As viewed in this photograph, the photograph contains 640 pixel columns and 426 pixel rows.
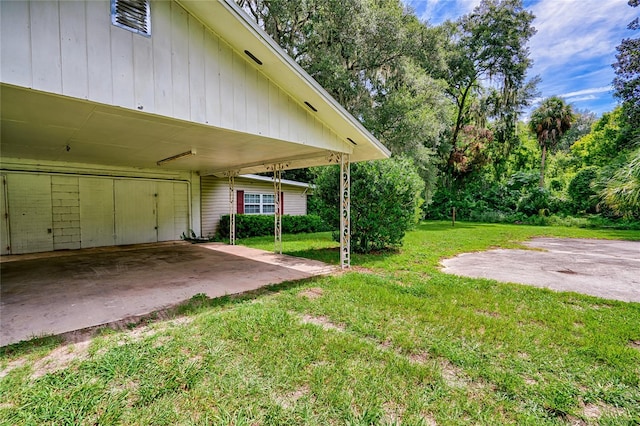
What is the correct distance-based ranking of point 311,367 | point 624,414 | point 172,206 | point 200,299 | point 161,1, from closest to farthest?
point 624,414, point 311,367, point 161,1, point 200,299, point 172,206

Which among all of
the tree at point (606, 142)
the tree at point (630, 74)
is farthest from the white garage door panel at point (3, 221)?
the tree at point (630, 74)

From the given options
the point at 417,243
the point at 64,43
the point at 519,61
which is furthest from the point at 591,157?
the point at 64,43

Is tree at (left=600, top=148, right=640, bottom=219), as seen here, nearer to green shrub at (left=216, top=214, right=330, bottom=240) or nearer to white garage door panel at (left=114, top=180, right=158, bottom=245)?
green shrub at (left=216, top=214, right=330, bottom=240)

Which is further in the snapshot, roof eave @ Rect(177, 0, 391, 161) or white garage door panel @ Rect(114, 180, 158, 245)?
white garage door panel @ Rect(114, 180, 158, 245)

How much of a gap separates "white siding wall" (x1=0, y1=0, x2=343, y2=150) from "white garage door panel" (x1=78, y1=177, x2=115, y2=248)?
8.12 m

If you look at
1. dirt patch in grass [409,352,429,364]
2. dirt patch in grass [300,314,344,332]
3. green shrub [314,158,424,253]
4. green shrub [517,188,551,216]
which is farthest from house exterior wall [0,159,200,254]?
green shrub [517,188,551,216]

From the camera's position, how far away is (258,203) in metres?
13.9

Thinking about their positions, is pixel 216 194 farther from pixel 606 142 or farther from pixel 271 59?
pixel 606 142

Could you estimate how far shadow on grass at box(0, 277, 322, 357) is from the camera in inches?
116

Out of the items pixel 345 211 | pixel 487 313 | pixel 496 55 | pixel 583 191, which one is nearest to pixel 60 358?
pixel 487 313

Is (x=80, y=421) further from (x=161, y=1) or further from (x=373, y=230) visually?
A: (x=373, y=230)

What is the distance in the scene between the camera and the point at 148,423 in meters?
1.97

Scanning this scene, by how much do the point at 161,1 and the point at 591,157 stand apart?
32522mm

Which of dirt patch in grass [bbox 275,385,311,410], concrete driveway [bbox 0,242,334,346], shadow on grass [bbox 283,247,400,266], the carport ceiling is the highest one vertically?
the carport ceiling
